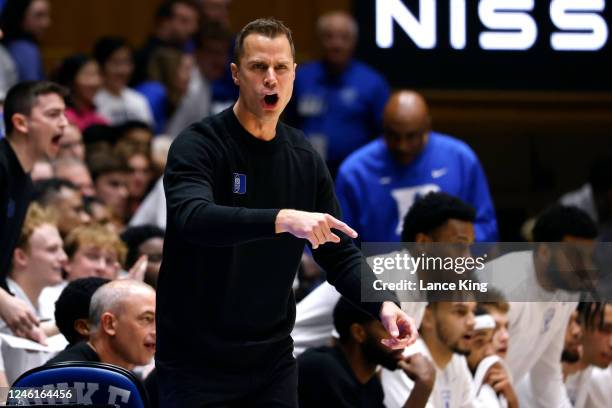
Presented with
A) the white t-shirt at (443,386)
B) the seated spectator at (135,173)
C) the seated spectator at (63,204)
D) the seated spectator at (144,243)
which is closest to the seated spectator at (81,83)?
the seated spectator at (135,173)

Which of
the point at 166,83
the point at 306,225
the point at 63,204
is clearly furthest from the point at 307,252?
the point at 306,225

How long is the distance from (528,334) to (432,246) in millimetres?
698

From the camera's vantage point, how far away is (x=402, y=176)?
6883 mm

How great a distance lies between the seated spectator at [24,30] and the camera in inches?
340

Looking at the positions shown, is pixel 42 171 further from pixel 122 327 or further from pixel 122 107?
pixel 122 327

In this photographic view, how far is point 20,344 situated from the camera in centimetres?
476

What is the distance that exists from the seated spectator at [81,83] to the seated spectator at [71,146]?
23.8 inches

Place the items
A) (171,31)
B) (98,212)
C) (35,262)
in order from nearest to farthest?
(35,262) < (98,212) < (171,31)

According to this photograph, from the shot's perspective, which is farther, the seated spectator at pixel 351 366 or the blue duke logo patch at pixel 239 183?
the seated spectator at pixel 351 366

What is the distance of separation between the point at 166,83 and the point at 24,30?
3.41 ft

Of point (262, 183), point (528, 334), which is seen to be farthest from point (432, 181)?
point (262, 183)

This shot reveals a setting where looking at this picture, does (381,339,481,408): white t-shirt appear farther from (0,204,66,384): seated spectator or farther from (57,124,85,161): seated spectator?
(57,124,85,161): seated spectator

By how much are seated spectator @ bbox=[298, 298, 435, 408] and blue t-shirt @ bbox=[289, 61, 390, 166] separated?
340 centimetres

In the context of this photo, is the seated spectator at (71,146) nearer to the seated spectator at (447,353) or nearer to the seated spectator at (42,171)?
the seated spectator at (42,171)
